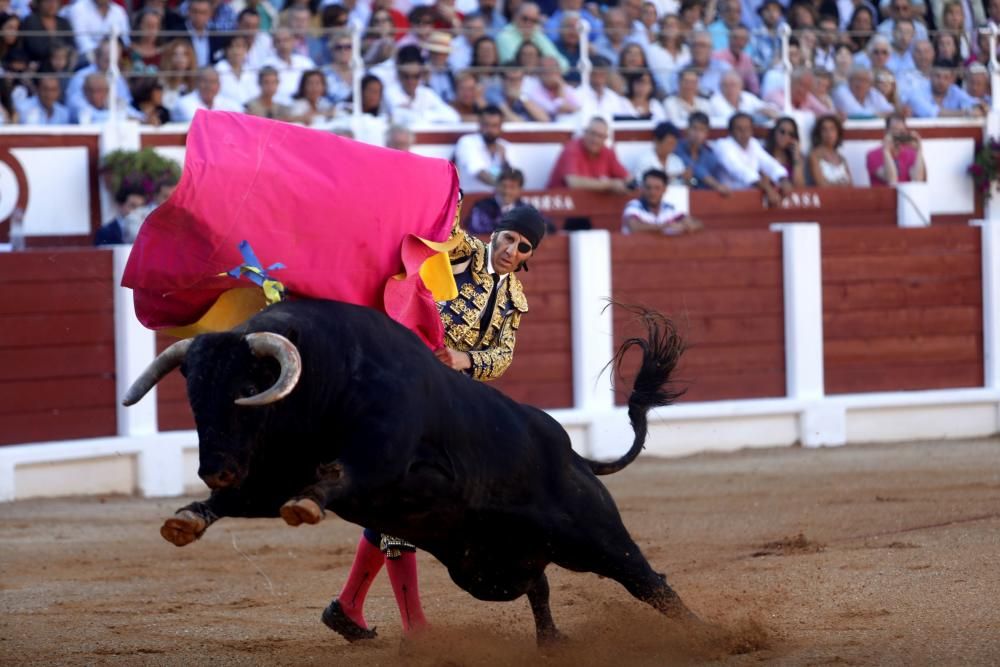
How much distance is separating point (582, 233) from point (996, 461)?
2454mm

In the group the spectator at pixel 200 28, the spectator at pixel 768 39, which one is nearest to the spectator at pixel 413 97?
the spectator at pixel 200 28

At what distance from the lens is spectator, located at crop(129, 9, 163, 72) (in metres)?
8.22

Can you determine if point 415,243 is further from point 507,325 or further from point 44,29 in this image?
point 44,29

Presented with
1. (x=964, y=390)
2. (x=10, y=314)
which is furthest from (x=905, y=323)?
(x=10, y=314)

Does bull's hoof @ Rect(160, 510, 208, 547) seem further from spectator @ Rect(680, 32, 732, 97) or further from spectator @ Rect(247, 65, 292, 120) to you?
spectator @ Rect(680, 32, 732, 97)

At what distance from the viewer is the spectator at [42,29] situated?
7973mm

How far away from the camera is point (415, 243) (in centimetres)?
354

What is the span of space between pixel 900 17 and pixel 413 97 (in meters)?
4.12

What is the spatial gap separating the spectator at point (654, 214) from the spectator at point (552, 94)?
2.80 ft

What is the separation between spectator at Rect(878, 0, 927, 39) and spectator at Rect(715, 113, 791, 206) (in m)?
2.12

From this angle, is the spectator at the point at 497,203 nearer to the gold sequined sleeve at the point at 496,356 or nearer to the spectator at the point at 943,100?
the gold sequined sleeve at the point at 496,356

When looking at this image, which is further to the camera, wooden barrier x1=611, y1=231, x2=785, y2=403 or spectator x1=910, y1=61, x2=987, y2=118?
spectator x1=910, y1=61, x2=987, y2=118

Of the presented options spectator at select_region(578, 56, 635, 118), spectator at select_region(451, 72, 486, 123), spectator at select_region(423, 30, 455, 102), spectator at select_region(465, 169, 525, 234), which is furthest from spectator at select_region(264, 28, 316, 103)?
spectator at select_region(578, 56, 635, 118)

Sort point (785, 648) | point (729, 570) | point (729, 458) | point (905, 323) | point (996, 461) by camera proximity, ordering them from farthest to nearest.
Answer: point (905, 323) → point (729, 458) → point (996, 461) → point (729, 570) → point (785, 648)
